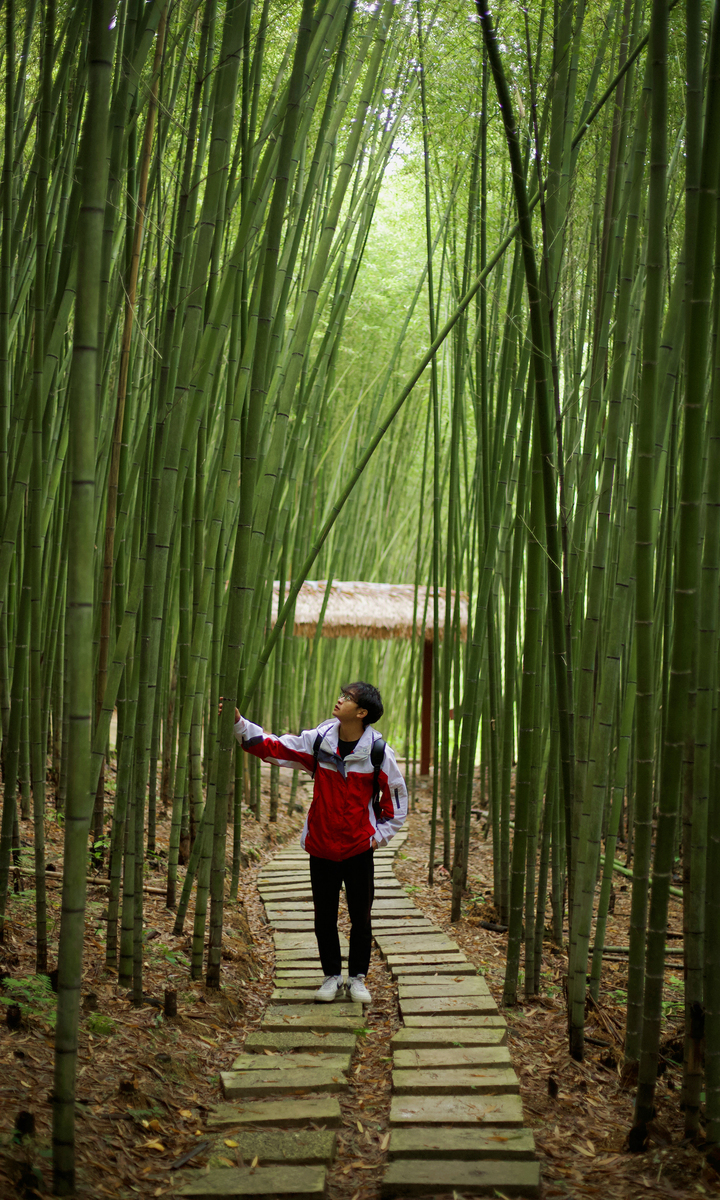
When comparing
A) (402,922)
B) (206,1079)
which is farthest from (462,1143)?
(402,922)

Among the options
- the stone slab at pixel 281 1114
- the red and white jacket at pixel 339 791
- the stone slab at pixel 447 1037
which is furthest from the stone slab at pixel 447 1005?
the stone slab at pixel 281 1114

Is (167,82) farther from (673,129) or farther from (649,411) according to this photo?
(649,411)

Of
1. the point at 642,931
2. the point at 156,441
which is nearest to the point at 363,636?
the point at 156,441

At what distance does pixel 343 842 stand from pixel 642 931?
2.72ft

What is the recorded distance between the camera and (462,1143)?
4.27ft

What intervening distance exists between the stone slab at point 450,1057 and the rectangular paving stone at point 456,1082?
0.02 m

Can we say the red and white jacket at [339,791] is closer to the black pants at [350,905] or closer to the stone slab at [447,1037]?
the black pants at [350,905]

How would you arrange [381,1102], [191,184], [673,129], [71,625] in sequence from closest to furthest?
[71,625] < [381,1102] < [191,184] < [673,129]

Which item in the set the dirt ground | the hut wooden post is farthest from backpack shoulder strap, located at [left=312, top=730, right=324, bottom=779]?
the hut wooden post

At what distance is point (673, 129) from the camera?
2264 mm

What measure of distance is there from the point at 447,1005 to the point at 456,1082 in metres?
0.40

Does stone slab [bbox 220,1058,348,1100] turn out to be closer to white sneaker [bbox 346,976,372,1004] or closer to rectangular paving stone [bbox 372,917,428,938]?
white sneaker [bbox 346,976,372,1004]

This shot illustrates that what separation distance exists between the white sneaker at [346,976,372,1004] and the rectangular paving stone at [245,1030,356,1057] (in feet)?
0.65

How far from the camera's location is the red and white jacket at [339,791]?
6.71 feet
